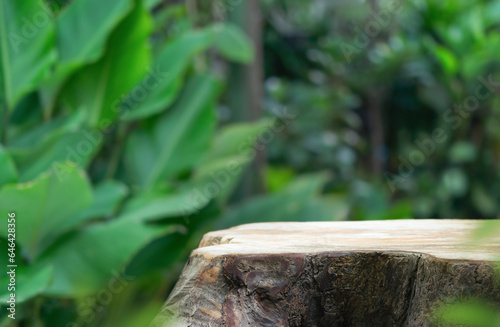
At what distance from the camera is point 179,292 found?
1.92ft

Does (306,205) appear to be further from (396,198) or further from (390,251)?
(396,198)

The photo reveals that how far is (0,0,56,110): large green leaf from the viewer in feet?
4.18

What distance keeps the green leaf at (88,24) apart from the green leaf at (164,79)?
186 millimetres

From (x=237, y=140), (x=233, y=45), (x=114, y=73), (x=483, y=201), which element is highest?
(x=114, y=73)

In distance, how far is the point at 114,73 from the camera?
149 centimetres

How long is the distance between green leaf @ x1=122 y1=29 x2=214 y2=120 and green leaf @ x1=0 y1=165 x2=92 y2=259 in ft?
1.34

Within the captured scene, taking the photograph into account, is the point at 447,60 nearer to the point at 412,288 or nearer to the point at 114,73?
the point at 114,73

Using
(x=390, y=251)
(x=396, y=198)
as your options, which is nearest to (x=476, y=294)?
(x=390, y=251)

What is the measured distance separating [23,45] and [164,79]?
1.26 feet

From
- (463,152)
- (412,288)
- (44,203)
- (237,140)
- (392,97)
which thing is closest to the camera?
(412,288)

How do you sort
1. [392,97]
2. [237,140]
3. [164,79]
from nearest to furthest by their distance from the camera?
[164,79]
[237,140]
[392,97]

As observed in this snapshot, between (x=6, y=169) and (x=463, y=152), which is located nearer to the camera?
(x=6, y=169)

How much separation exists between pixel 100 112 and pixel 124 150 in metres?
0.23

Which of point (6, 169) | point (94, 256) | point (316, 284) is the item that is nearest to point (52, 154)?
point (6, 169)
